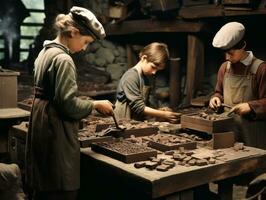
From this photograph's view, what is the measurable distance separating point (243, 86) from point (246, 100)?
158 mm

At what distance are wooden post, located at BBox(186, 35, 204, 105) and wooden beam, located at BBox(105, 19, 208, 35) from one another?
226 millimetres

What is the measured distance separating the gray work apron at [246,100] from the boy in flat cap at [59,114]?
76.5 inches

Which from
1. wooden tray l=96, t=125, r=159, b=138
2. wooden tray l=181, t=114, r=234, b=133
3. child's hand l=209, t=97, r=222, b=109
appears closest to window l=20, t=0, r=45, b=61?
child's hand l=209, t=97, r=222, b=109

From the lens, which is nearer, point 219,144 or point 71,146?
point 71,146

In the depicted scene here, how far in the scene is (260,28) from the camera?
7.24m

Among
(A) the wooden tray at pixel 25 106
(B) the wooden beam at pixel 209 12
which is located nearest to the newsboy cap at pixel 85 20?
(A) the wooden tray at pixel 25 106

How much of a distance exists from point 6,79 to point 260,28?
4.34 meters

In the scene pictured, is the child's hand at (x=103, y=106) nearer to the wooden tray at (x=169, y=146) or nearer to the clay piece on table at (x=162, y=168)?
the wooden tray at (x=169, y=146)

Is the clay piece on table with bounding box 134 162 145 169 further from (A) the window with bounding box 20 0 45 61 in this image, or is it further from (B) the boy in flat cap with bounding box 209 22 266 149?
(A) the window with bounding box 20 0 45 61

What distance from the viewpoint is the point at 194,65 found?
24.8ft

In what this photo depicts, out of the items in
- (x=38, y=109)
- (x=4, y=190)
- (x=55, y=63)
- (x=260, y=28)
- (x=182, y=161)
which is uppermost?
(x=260, y=28)

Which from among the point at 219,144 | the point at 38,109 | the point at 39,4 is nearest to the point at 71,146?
the point at 38,109

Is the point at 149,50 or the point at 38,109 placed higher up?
the point at 149,50

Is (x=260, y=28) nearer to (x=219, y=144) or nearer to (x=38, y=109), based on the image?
(x=219, y=144)
